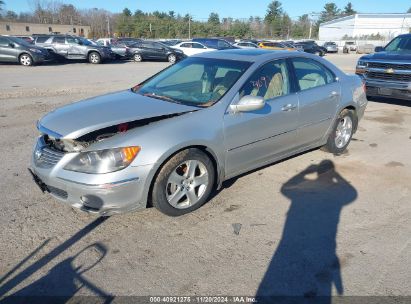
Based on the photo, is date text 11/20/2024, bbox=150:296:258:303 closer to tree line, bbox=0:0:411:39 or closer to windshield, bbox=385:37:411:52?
windshield, bbox=385:37:411:52

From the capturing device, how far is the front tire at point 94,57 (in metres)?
21.8

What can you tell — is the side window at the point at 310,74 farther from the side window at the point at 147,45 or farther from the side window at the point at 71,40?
the side window at the point at 147,45

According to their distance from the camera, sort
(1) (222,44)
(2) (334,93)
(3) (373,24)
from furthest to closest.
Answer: (3) (373,24) → (1) (222,44) → (2) (334,93)

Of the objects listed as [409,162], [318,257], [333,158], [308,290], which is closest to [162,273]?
[308,290]

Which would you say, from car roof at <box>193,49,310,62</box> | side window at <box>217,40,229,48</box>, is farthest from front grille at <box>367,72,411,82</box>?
side window at <box>217,40,229,48</box>

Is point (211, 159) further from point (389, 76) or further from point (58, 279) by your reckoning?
point (389, 76)

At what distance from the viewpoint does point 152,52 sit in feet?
80.1

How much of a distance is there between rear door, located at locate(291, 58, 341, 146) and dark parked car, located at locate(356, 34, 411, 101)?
4.36 m

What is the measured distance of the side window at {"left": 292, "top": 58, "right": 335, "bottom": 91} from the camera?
466 centimetres

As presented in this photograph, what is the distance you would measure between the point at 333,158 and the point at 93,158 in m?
3.70

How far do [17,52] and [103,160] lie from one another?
18969 millimetres

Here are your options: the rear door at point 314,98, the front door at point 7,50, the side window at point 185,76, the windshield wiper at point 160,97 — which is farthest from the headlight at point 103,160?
the front door at point 7,50

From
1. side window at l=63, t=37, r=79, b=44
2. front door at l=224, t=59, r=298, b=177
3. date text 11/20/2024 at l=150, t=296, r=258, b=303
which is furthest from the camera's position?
side window at l=63, t=37, r=79, b=44

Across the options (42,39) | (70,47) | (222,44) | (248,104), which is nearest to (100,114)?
(248,104)
